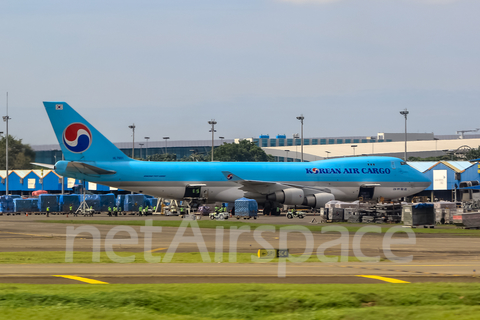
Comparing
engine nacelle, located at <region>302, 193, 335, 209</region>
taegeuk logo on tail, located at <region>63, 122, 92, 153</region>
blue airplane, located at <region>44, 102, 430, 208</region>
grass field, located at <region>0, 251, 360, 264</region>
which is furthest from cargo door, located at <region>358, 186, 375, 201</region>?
grass field, located at <region>0, 251, 360, 264</region>

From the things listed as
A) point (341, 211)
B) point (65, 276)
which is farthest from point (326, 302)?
point (341, 211)

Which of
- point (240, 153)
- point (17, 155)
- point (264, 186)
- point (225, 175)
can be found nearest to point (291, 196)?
point (264, 186)

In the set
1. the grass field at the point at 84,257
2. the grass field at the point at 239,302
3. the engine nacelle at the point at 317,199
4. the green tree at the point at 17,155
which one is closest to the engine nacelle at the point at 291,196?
the engine nacelle at the point at 317,199

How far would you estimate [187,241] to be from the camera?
87.7 ft

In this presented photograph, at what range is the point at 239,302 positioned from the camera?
10711mm

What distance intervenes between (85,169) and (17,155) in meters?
102

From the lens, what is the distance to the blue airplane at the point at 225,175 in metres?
51.9

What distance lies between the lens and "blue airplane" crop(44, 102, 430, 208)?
5191 centimetres

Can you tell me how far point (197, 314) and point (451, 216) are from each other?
117 feet

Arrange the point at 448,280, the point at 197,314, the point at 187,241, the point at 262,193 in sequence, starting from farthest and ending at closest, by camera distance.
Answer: the point at 262,193 → the point at 187,241 → the point at 448,280 → the point at 197,314

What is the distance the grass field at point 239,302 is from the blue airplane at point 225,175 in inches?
1565

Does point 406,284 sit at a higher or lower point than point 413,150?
lower

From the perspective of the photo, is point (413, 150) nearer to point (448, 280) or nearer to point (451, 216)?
point (451, 216)

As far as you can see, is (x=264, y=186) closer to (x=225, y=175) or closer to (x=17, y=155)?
(x=225, y=175)
